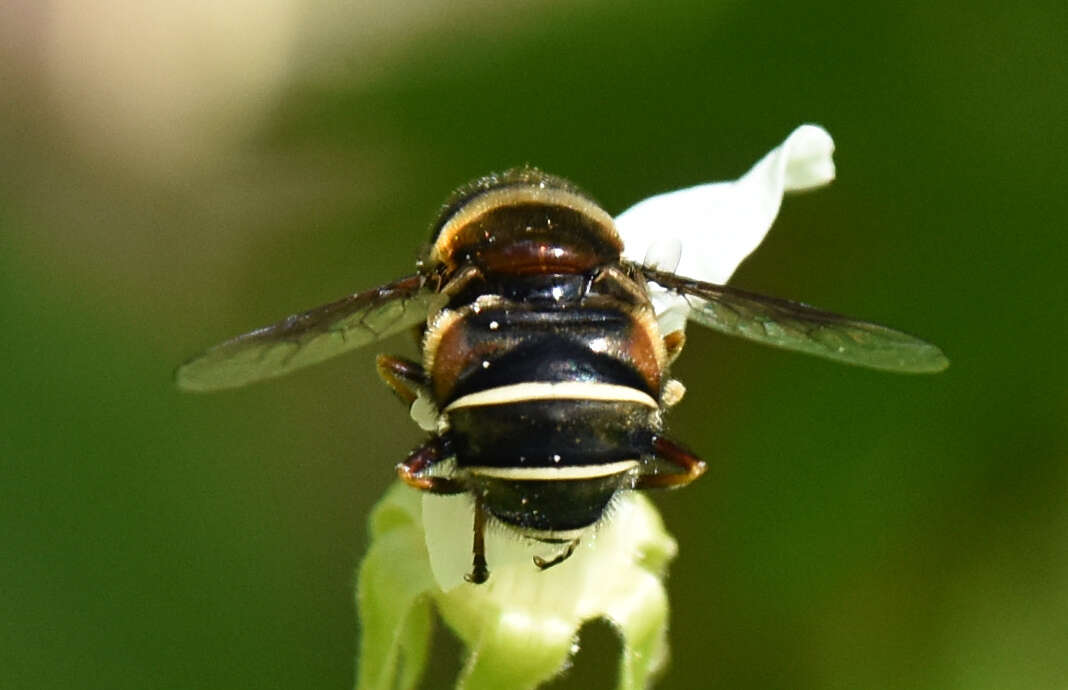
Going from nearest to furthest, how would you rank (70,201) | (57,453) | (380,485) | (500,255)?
(500,255) → (57,453) → (380,485) → (70,201)

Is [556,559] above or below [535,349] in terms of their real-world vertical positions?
below

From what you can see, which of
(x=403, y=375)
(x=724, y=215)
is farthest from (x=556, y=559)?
(x=724, y=215)

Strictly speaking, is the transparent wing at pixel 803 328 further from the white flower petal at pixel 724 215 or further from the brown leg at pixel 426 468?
the brown leg at pixel 426 468

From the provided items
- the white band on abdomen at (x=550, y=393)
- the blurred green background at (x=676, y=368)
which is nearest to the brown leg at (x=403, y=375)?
the white band on abdomen at (x=550, y=393)

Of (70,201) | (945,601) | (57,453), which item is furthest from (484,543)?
(70,201)

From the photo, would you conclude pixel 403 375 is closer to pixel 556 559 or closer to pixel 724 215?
pixel 556 559

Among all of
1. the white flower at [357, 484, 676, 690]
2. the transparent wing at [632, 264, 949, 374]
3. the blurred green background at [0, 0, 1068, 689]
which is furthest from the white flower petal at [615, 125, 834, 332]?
the blurred green background at [0, 0, 1068, 689]

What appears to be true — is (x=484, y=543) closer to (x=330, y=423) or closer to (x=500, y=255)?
(x=500, y=255)
